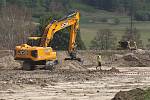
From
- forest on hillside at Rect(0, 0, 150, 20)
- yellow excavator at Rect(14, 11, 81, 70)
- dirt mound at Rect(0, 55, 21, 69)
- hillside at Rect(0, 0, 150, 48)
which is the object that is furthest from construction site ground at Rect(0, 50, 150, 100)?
forest on hillside at Rect(0, 0, 150, 20)

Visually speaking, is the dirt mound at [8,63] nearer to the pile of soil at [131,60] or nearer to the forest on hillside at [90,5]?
the pile of soil at [131,60]

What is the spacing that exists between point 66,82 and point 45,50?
4926mm

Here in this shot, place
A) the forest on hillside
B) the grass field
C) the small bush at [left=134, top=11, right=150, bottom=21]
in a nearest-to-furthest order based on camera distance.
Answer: the grass field, the small bush at [left=134, top=11, right=150, bottom=21], the forest on hillside

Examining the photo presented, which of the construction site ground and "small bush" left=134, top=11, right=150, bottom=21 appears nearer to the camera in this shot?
the construction site ground

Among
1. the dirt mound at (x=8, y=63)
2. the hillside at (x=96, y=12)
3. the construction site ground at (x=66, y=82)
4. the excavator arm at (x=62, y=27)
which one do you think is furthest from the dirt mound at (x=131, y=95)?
the hillside at (x=96, y=12)

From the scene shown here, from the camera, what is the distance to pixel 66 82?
1123 inches

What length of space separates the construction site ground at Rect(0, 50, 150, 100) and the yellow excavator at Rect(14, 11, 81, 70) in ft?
2.10

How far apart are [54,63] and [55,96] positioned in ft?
36.9

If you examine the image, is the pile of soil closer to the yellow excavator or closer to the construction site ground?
the construction site ground

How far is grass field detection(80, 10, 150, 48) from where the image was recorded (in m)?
87.1

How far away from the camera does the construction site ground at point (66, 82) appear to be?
2339 centimetres

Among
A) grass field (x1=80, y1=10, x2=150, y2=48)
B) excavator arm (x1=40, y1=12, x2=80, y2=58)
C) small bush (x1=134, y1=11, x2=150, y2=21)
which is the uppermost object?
excavator arm (x1=40, y1=12, x2=80, y2=58)

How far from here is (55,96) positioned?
23062 millimetres

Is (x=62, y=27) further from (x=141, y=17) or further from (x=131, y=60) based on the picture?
(x=141, y=17)
